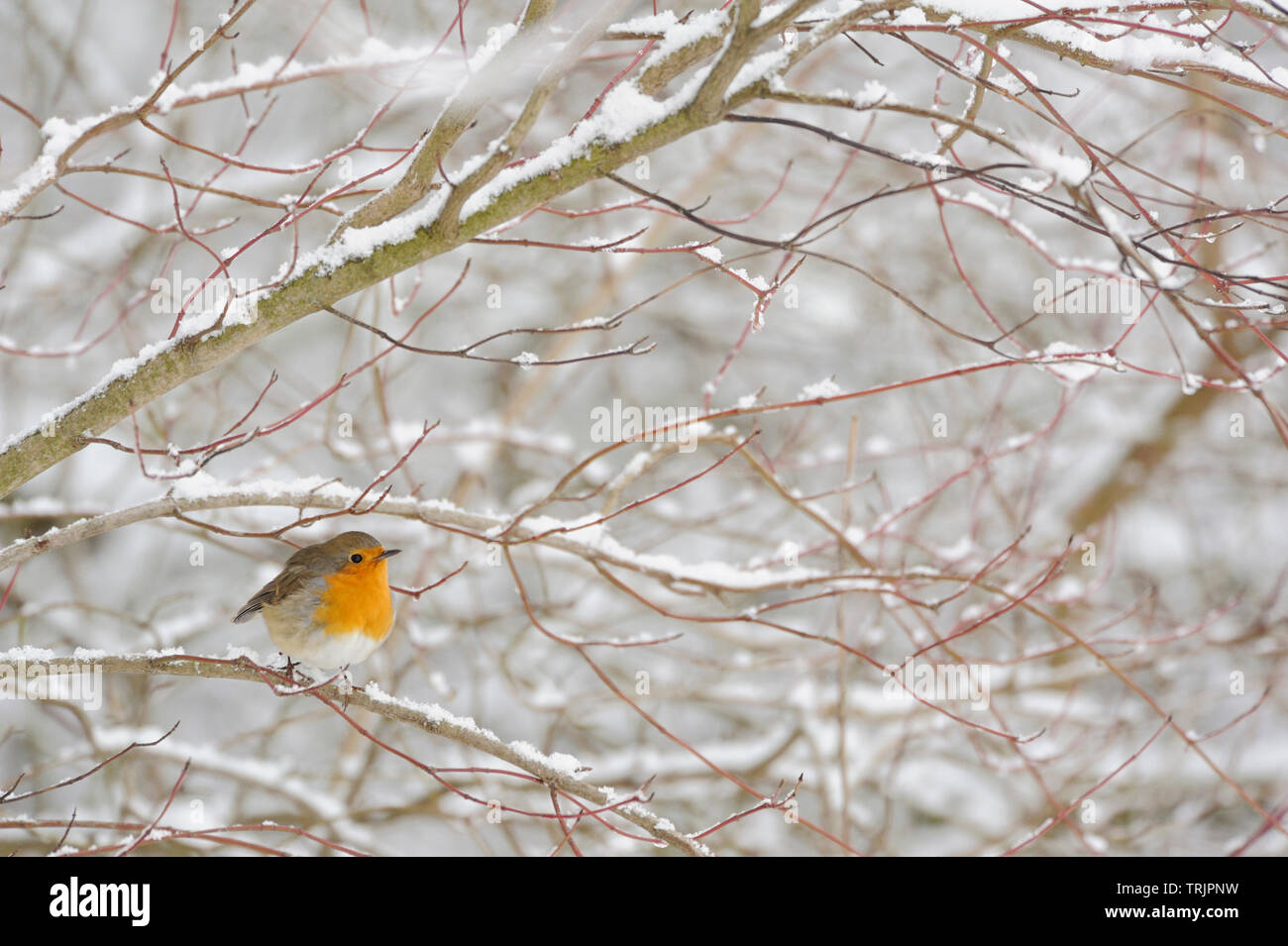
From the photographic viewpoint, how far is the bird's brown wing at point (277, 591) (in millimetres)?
3635

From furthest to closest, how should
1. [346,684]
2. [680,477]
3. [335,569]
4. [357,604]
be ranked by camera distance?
[680,477]
[335,569]
[357,604]
[346,684]

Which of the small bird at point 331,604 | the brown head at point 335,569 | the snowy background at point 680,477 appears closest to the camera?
the small bird at point 331,604

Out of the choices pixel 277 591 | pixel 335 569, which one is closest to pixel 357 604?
pixel 335 569

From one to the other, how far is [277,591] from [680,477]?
384 centimetres

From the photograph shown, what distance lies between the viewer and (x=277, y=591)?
369 cm

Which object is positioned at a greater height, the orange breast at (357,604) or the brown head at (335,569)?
the brown head at (335,569)

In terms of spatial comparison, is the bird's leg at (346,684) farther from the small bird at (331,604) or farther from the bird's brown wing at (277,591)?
the bird's brown wing at (277,591)

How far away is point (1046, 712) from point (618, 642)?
4.41 meters

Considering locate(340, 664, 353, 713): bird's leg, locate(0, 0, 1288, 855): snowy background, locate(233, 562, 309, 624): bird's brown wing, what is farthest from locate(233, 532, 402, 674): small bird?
locate(340, 664, 353, 713): bird's leg

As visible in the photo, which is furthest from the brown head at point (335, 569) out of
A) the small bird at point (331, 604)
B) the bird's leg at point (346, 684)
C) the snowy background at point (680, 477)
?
the bird's leg at point (346, 684)

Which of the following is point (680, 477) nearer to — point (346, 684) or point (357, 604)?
point (357, 604)
